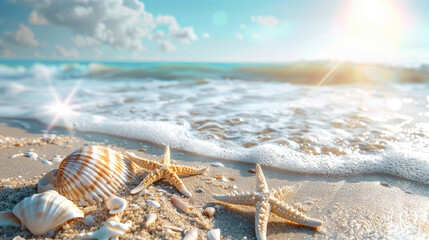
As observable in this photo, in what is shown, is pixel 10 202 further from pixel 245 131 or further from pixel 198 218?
pixel 245 131

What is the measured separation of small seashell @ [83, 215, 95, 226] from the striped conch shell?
0.27 metres

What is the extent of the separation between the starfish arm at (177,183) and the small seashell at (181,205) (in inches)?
6.2

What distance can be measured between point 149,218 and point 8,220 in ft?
3.49

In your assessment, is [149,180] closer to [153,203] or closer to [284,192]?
[153,203]

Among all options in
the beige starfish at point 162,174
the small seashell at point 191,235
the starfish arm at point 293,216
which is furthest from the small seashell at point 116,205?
the starfish arm at point 293,216

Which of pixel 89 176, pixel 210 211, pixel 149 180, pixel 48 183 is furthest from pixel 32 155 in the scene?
pixel 210 211

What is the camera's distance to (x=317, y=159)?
12.8 ft

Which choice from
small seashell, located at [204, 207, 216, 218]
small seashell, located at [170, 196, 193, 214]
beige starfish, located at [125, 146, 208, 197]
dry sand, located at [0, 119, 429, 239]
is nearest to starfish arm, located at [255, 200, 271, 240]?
dry sand, located at [0, 119, 429, 239]

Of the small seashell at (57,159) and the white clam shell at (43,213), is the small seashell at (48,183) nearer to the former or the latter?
the white clam shell at (43,213)

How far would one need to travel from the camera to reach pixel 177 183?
9.52 ft

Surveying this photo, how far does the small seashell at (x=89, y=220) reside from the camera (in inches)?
88.2

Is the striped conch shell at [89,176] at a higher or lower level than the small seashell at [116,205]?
higher

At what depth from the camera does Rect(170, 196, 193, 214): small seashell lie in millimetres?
2537

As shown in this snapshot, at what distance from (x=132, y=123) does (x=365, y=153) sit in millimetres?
3975
